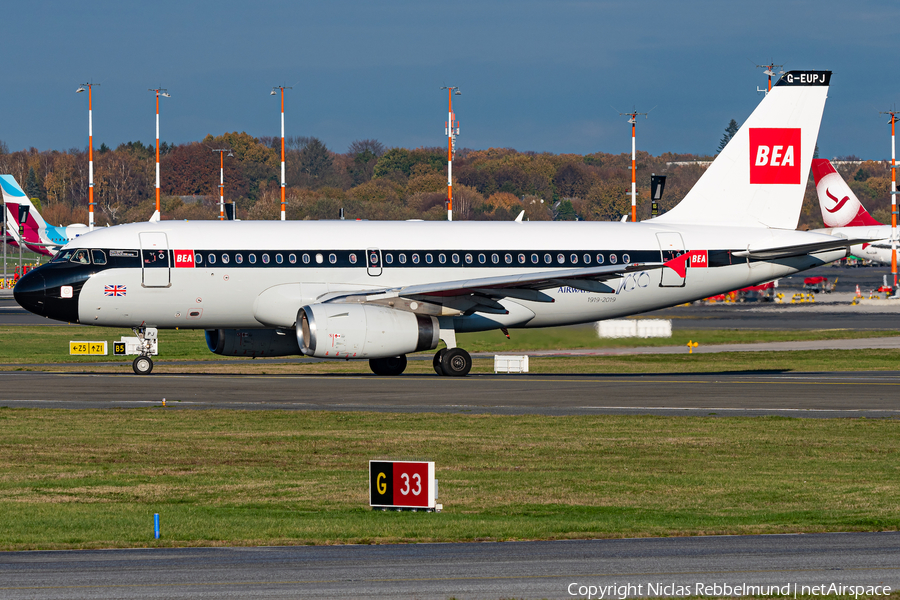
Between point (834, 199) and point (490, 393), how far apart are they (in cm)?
7752

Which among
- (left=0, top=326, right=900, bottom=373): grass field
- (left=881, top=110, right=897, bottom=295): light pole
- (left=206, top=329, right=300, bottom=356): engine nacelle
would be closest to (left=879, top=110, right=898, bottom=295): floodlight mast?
(left=881, top=110, right=897, bottom=295): light pole

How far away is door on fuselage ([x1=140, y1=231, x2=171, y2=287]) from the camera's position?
38188 mm

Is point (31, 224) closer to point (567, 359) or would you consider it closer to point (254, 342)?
point (567, 359)

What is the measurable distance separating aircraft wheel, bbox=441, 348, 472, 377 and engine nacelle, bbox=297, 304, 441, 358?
2507 mm

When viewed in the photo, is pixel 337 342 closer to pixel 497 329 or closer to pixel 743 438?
pixel 497 329

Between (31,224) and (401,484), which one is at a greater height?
(31,224)

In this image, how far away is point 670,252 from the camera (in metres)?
41.8

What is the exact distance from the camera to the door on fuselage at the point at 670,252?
137 ft

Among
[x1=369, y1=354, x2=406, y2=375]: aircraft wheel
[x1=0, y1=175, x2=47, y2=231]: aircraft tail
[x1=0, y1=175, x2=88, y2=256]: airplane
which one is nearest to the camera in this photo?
[x1=369, y1=354, x2=406, y2=375]: aircraft wheel

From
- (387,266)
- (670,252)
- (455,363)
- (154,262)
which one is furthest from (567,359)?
(154,262)

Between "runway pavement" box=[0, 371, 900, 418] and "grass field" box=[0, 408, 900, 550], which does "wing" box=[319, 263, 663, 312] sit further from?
"grass field" box=[0, 408, 900, 550]

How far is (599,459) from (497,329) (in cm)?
1765

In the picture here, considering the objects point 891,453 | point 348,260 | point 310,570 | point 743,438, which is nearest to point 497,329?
point 348,260

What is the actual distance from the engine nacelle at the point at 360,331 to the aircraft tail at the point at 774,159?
1233 centimetres
